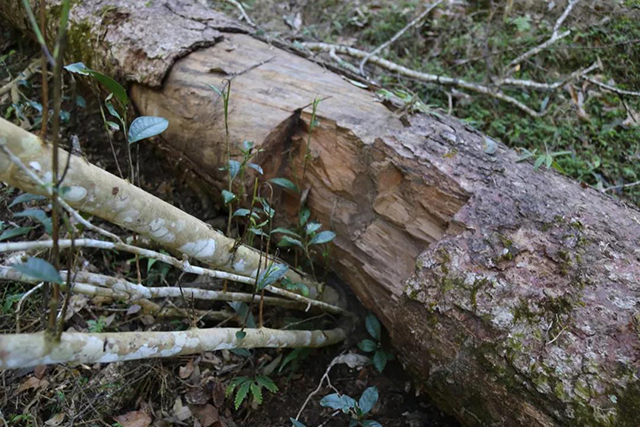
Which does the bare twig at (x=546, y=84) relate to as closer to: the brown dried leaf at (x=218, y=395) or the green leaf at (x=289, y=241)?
the green leaf at (x=289, y=241)

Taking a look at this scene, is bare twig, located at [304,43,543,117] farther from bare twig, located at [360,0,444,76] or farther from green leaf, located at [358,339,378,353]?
green leaf, located at [358,339,378,353]

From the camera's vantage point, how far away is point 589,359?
1.53m

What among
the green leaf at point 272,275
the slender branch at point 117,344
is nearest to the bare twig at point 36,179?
the slender branch at point 117,344

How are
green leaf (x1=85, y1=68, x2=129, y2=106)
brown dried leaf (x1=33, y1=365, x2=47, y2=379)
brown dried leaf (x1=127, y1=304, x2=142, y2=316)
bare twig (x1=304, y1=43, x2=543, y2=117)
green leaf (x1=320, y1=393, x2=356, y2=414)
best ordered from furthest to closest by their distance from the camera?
bare twig (x1=304, y1=43, x2=543, y2=117)
brown dried leaf (x1=127, y1=304, x2=142, y2=316)
brown dried leaf (x1=33, y1=365, x2=47, y2=379)
green leaf (x1=320, y1=393, x2=356, y2=414)
green leaf (x1=85, y1=68, x2=129, y2=106)

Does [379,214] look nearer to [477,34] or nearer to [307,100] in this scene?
[307,100]

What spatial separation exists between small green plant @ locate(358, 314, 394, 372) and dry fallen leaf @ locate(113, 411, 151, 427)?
975 millimetres

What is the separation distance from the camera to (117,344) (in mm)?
1366

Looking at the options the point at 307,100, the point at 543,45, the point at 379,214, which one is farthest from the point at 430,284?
the point at 543,45

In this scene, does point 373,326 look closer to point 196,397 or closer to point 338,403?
point 338,403

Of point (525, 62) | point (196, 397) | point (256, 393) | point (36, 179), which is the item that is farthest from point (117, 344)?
point (525, 62)

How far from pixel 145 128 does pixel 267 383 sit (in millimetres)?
1216

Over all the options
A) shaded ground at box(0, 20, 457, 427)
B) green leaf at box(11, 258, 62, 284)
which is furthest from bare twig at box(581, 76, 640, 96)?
green leaf at box(11, 258, 62, 284)

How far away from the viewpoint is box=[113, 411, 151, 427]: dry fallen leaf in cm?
208

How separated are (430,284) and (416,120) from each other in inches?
32.8
